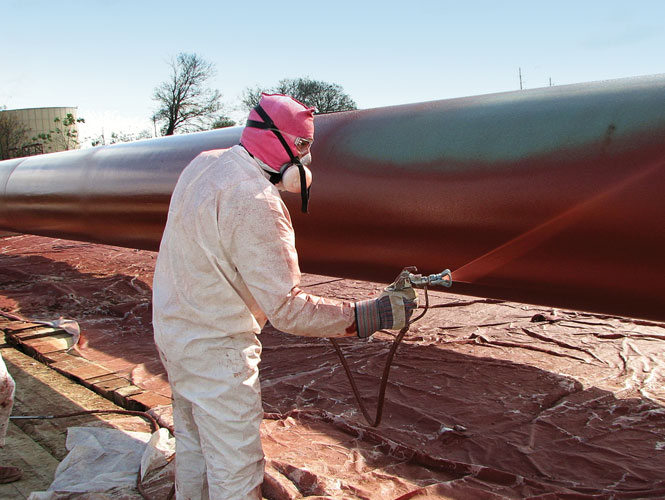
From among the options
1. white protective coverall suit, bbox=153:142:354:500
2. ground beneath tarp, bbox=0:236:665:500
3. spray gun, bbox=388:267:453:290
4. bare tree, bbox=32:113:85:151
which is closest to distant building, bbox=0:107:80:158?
bare tree, bbox=32:113:85:151

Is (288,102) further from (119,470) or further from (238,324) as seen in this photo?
(119,470)

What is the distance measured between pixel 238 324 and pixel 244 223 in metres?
0.34

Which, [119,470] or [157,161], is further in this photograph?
[157,161]

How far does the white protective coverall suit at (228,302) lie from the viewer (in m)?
1.79

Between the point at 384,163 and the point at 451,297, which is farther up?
the point at 384,163

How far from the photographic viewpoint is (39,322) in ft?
16.6

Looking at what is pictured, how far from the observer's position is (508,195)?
2.58m

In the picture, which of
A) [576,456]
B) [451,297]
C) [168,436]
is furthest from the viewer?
[451,297]

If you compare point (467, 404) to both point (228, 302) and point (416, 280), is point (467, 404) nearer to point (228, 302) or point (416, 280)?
point (416, 280)

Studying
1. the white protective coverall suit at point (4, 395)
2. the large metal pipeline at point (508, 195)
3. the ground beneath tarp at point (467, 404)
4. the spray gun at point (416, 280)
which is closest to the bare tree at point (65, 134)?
the ground beneath tarp at point (467, 404)

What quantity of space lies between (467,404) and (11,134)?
33399mm

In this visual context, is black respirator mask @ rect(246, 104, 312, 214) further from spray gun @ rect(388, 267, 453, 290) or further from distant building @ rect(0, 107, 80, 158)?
distant building @ rect(0, 107, 80, 158)

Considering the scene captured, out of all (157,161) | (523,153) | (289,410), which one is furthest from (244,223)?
(157,161)

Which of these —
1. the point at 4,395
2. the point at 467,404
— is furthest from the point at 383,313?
the point at 4,395
